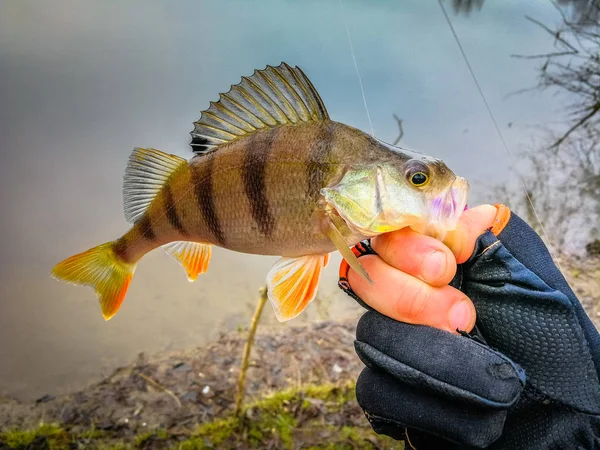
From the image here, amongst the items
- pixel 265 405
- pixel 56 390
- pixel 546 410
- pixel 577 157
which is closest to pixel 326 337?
pixel 265 405

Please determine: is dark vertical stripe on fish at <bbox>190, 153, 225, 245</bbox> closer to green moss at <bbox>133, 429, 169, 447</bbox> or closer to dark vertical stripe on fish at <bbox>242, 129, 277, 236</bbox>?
dark vertical stripe on fish at <bbox>242, 129, 277, 236</bbox>

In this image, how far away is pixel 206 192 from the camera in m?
1.05

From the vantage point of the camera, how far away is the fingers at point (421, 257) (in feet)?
3.22

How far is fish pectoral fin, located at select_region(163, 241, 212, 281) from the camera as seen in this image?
48.0 inches

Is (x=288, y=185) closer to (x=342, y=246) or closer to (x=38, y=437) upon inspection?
(x=342, y=246)

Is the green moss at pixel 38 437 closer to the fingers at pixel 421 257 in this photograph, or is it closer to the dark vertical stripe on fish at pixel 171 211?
the dark vertical stripe on fish at pixel 171 211

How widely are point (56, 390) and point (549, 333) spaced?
10.2ft

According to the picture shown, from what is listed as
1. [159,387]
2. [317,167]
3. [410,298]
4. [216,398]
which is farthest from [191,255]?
[159,387]

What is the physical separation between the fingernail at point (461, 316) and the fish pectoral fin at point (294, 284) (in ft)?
1.04

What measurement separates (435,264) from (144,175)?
0.72 m

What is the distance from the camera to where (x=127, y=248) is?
1.23 metres

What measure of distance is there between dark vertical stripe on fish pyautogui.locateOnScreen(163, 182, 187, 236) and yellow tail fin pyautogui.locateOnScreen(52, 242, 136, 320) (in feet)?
0.82

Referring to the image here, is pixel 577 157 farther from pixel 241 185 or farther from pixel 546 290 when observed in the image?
pixel 241 185

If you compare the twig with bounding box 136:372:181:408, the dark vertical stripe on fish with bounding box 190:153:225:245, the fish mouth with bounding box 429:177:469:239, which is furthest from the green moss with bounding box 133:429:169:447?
the fish mouth with bounding box 429:177:469:239
